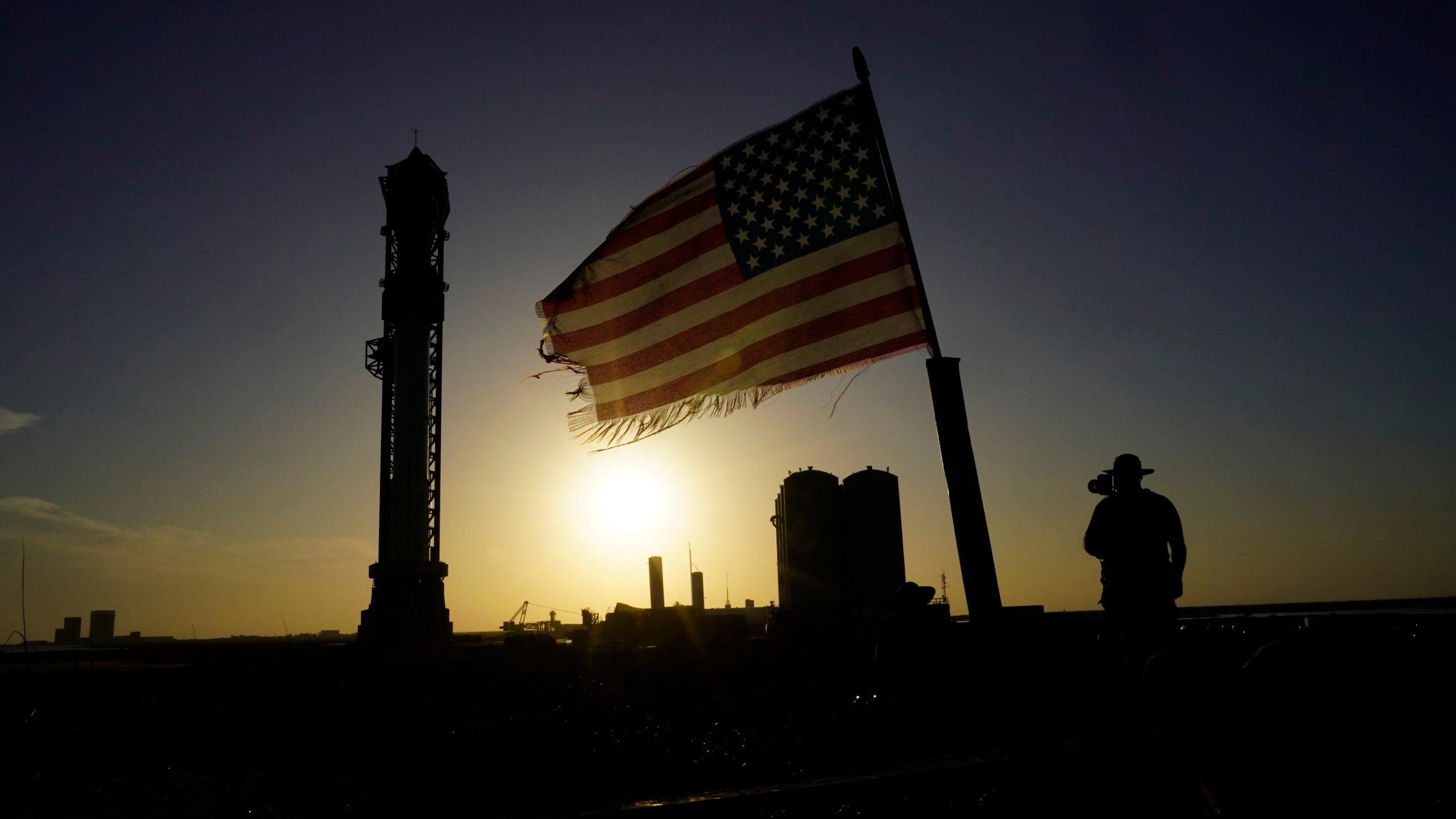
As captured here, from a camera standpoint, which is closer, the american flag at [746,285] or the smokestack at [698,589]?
the american flag at [746,285]

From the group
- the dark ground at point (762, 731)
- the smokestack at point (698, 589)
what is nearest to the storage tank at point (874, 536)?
the dark ground at point (762, 731)

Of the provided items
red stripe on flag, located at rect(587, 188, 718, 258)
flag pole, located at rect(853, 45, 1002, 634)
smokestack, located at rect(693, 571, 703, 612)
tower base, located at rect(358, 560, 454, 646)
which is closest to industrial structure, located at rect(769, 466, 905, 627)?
tower base, located at rect(358, 560, 454, 646)

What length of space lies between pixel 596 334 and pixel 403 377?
37351 mm

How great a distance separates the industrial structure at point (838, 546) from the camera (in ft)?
107

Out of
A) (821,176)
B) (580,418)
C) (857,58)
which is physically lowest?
(580,418)

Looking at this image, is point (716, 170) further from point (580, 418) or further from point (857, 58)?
point (580, 418)

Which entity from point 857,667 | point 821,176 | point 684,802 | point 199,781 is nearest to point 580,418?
point 821,176

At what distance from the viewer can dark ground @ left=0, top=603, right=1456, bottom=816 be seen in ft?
6.40

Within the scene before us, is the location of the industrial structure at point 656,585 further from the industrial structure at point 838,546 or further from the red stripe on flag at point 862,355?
the red stripe on flag at point 862,355

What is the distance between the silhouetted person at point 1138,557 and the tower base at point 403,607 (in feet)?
125

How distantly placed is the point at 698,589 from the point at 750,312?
83.5 meters

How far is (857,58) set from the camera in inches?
204

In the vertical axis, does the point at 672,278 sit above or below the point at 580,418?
above

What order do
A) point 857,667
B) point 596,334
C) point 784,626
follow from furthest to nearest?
point 784,626, point 857,667, point 596,334
